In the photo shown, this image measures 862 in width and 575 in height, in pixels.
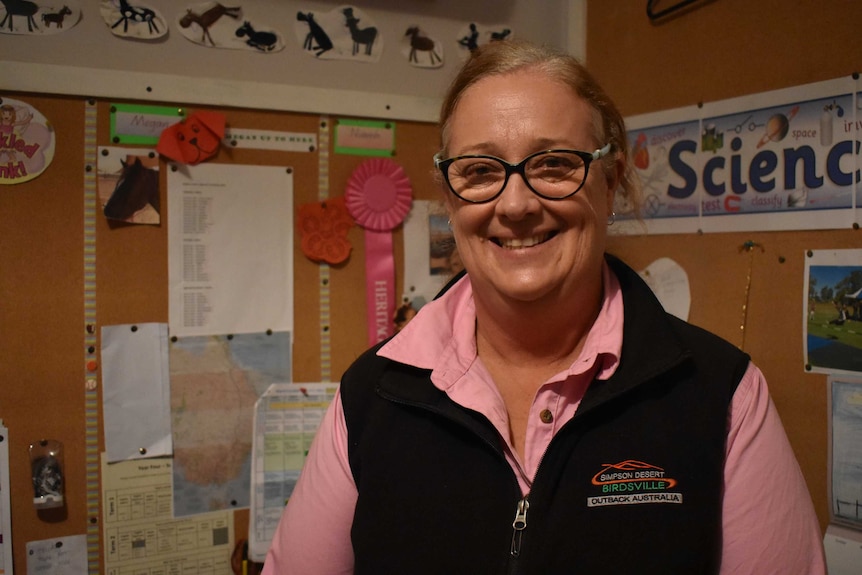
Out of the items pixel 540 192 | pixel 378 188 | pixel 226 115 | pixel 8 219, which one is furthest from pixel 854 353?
pixel 8 219

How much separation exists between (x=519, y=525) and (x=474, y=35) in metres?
1.27

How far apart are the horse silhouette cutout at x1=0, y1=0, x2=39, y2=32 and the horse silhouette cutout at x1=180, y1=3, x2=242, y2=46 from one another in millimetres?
286

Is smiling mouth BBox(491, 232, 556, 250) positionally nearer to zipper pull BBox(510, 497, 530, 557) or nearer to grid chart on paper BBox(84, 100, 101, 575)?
zipper pull BBox(510, 497, 530, 557)

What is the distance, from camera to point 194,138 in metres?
1.40

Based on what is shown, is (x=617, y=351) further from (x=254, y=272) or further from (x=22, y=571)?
(x=22, y=571)

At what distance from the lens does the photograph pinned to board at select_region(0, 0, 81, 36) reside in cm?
126

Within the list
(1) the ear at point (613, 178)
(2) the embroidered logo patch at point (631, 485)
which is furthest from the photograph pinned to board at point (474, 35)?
(2) the embroidered logo patch at point (631, 485)

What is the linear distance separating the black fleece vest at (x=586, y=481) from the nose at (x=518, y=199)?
10.3 inches

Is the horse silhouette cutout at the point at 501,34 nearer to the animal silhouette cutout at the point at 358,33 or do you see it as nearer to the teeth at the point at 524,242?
the animal silhouette cutout at the point at 358,33

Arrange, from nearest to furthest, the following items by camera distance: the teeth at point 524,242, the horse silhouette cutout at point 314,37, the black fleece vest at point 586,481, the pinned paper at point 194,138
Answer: the black fleece vest at point 586,481, the teeth at point 524,242, the pinned paper at point 194,138, the horse silhouette cutout at point 314,37

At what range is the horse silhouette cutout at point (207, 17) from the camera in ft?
4.55

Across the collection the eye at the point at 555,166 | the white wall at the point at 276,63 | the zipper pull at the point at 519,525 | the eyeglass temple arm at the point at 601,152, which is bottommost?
the zipper pull at the point at 519,525

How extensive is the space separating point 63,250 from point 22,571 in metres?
0.68

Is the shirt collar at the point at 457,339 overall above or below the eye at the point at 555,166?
below
